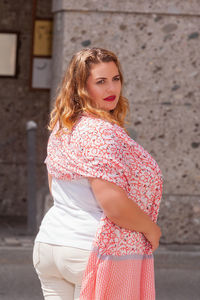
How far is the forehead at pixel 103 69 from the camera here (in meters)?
2.63

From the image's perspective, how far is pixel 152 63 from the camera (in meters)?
6.49

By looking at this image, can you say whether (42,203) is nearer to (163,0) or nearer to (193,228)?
(193,228)

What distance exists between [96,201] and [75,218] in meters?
0.10

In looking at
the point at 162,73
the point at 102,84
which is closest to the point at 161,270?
the point at 162,73

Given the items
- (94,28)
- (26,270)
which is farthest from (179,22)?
(26,270)

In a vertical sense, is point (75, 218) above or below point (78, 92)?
below

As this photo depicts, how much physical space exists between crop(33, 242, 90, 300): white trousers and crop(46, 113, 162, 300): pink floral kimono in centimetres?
5

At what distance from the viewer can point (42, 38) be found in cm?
774

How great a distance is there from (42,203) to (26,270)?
102 cm

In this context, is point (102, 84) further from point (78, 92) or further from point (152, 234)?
point (152, 234)

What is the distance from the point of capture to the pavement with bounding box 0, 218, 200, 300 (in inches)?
219

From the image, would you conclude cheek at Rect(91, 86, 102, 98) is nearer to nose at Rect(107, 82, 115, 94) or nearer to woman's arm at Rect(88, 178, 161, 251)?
nose at Rect(107, 82, 115, 94)

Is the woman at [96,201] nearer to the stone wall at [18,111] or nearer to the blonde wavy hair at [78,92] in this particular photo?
the blonde wavy hair at [78,92]

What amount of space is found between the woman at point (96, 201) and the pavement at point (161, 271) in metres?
2.97
